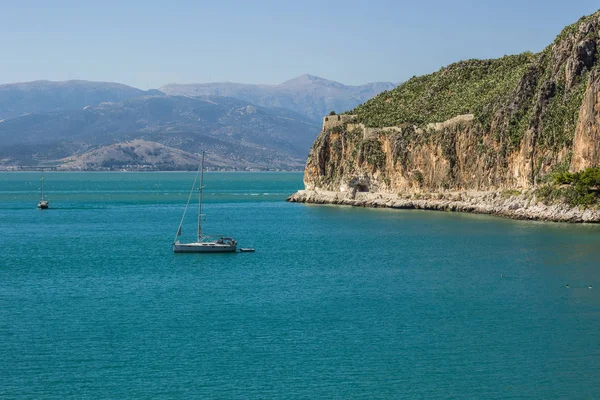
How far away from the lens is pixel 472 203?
322ft

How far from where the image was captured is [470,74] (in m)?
124

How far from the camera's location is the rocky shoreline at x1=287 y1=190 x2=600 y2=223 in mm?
80887

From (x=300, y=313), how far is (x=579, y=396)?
15292 millimetres

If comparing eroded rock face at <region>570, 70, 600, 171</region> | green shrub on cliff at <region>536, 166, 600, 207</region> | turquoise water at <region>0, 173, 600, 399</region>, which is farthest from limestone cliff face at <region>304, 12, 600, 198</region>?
turquoise water at <region>0, 173, 600, 399</region>

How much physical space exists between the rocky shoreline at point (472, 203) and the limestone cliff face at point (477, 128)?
1.25 metres

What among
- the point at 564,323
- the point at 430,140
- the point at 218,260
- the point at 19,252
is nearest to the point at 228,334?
the point at 564,323

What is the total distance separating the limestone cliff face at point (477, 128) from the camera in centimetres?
8869

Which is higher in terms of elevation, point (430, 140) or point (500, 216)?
point (430, 140)

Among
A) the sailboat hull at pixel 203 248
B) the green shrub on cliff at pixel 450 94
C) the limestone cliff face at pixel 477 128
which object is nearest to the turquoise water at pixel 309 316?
the sailboat hull at pixel 203 248

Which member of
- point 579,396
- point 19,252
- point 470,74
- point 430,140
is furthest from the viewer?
point 470,74

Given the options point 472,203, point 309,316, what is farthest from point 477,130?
point 309,316

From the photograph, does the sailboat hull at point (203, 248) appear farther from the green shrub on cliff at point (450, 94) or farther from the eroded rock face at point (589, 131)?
the green shrub on cliff at point (450, 94)

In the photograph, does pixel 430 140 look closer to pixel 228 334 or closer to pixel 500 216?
pixel 500 216

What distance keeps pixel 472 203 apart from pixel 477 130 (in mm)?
9348
